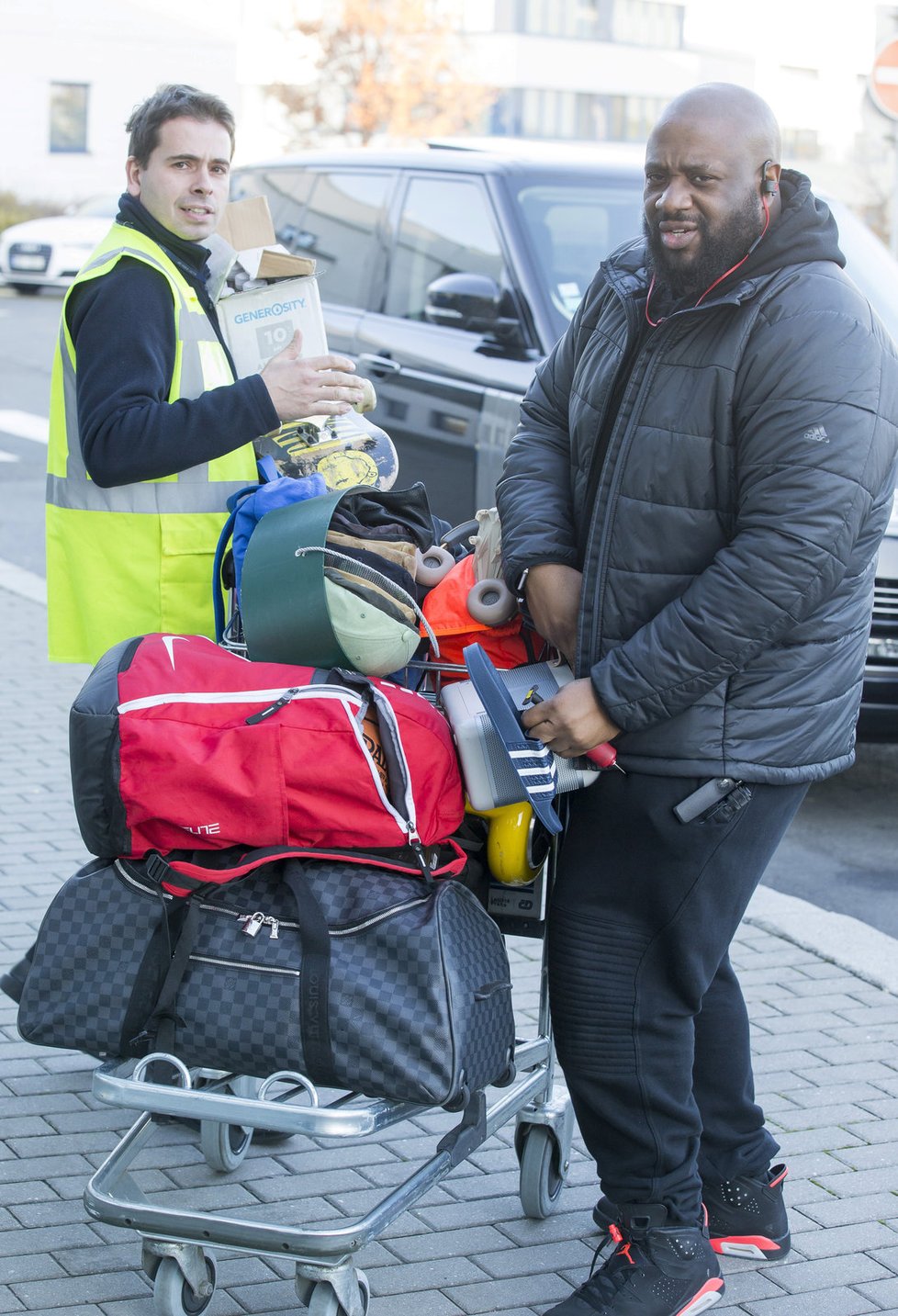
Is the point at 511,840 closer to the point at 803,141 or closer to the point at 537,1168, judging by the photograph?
the point at 537,1168

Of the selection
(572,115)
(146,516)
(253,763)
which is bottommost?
(253,763)

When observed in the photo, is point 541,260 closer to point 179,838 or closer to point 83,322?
point 83,322

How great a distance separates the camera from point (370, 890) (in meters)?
2.71

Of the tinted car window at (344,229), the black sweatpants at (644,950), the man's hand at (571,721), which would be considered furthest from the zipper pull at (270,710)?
the tinted car window at (344,229)

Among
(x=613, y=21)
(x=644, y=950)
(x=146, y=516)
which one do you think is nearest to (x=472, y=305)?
(x=146, y=516)

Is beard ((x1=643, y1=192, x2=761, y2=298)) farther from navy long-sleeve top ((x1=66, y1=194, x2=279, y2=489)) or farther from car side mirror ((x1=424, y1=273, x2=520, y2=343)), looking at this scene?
car side mirror ((x1=424, y1=273, x2=520, y2=343))

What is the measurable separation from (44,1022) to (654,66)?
60942mm

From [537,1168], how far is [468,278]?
13.0 ft

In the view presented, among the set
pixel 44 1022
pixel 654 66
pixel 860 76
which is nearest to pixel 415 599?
pixel 44 1022

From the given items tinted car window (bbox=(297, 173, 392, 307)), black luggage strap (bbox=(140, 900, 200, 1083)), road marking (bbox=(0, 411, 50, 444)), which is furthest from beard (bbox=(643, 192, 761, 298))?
road marking (bbox=(0, 411, 50, 444))

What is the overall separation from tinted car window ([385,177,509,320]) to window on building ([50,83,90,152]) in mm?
36263

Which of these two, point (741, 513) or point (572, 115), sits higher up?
point (572, 115)

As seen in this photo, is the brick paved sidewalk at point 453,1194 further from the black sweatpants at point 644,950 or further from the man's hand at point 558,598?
the man's hand at point 558,598

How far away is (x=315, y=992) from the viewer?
104 inches
